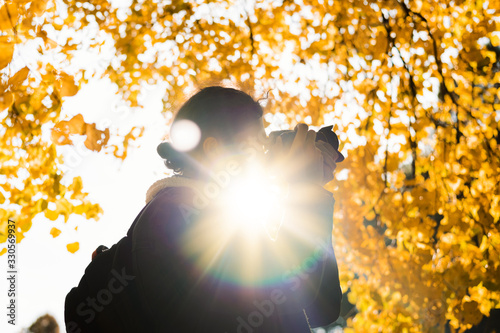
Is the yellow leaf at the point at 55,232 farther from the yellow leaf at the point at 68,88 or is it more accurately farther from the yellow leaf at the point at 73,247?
the yellow leaf at the point at 68,88

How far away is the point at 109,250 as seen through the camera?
3.31ft

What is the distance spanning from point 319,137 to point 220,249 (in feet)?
2.22

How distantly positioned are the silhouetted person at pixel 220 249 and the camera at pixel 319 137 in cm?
5

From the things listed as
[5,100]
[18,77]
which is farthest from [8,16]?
[5,100]

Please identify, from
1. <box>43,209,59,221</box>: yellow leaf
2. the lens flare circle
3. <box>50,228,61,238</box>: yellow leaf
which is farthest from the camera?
<box>43,209,59,221</box>: yellow leaf

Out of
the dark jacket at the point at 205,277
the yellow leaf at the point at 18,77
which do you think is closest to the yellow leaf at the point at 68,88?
the yellow leaf at the point at 18,77

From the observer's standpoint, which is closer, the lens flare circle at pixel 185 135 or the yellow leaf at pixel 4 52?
the lens flare circle at pixel 185 135

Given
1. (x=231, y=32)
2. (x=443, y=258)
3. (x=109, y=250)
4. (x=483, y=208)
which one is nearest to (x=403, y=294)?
(x=443, y=258)

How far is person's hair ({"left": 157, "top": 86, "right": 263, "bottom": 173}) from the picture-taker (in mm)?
1155

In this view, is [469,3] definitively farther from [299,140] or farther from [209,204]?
[209,204]

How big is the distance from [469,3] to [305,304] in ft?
12.7

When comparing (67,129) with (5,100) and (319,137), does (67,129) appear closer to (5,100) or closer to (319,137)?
(5,100)

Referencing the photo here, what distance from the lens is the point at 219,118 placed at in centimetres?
117

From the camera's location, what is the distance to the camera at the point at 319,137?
4.32ft
